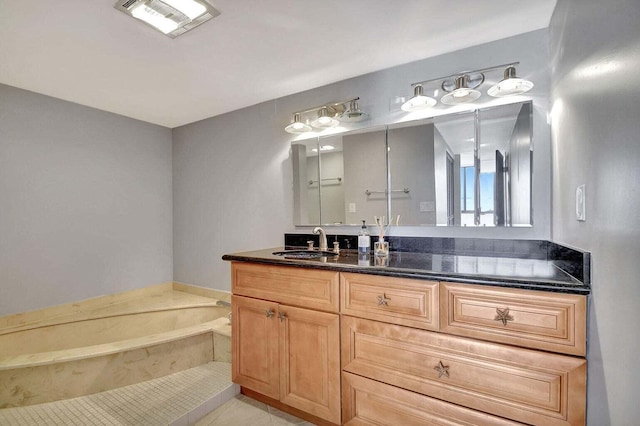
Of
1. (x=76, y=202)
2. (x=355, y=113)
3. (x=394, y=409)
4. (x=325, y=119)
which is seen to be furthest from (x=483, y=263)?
(x=76, y=202)

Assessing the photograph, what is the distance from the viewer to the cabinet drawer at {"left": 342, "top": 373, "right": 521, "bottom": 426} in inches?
47.3

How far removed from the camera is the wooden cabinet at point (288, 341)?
60.4 inches

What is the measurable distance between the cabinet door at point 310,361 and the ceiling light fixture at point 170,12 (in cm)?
→ 163

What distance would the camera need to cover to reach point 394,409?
135cm

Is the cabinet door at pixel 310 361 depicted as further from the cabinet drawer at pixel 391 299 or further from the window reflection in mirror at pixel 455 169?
the window reflection in mirror at pixel 455 169

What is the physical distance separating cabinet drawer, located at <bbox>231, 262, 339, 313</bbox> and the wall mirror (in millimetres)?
765

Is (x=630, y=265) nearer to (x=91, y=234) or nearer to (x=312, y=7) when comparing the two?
(x=312, y=7)

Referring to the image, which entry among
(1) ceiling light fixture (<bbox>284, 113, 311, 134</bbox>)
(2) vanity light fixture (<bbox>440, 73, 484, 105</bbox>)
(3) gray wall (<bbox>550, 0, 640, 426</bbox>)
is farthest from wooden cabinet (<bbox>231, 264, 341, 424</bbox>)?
(2) vanity light fixture (<bbox>440, 73, 484, 105</bbox>)

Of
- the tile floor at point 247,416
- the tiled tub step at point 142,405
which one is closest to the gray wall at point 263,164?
the tiled tub step at point 142,405

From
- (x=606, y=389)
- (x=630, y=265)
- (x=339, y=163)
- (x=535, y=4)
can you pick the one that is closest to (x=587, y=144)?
(x=630, y=265)

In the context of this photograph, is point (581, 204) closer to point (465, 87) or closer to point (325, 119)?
point (465, 87)

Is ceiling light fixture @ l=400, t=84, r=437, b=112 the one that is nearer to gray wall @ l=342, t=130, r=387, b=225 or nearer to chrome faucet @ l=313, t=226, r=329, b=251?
gray wall @ l=342, t=130, r=387, b=225

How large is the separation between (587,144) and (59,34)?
8.61 ft

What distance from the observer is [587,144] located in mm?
1034
